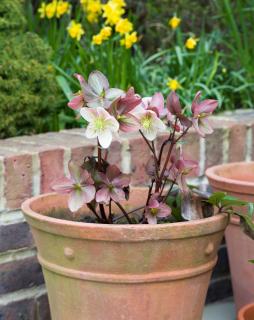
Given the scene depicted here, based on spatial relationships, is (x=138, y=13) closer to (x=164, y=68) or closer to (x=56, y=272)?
(x=164, y=68)

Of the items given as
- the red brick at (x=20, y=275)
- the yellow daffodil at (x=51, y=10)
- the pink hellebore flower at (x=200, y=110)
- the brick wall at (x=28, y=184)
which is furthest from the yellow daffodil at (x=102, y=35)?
the pink hellebore flower at (x=200, y=110)

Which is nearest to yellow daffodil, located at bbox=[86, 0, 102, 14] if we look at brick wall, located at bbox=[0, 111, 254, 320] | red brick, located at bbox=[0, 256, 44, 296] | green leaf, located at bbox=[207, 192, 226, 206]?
brick wall, located at bbox=[0, 111, 254, 320]

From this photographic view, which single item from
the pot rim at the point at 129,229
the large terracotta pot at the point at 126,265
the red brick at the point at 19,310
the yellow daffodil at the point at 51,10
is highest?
the yellow daffodil at the point at 51,10

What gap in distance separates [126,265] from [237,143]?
1133 millimetres

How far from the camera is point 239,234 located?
237 centimetres

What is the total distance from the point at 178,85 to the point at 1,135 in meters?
0.81

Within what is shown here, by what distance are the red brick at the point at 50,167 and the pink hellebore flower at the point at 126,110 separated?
1.69 feet

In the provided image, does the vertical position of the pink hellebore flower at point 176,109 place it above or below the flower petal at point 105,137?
above

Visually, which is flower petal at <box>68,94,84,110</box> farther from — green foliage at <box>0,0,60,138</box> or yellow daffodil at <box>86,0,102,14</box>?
yellow daffodil at <box>86,0,102,14</box>

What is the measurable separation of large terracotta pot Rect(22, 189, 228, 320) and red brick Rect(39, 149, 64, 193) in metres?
0.37

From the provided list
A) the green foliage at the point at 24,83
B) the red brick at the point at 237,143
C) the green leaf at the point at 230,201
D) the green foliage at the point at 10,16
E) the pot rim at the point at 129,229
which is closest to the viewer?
the pot rim at the point at 129,229

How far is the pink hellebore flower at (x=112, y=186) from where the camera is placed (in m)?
1.84

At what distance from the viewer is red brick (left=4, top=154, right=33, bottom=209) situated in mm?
2207

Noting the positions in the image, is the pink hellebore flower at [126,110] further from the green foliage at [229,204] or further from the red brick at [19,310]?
the red brick at [19,310]
